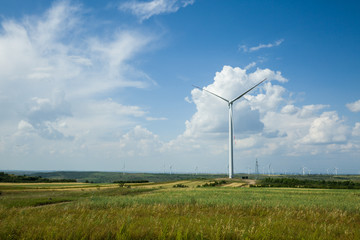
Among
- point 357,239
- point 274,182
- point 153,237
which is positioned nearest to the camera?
point 153,237

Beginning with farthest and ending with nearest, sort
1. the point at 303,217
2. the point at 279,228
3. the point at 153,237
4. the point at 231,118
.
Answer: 1. the point at 231,118
2. the point at 303,217
3. the point at 279,228
4. the point at 153,237

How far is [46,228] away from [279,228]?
913 centimetres

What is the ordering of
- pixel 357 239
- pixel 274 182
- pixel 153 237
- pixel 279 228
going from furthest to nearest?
pixel 274 182 < pixel 279 228 < pixel 357 239 < pixel 153 237

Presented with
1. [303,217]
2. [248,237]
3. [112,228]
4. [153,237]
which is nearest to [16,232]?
[112,228]

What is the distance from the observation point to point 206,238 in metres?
8.95

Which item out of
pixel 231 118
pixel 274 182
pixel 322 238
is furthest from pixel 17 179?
pixel 322 238

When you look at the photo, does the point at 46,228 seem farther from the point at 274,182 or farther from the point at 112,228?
the point at 274,182

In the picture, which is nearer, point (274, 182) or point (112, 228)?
point (112, 228)

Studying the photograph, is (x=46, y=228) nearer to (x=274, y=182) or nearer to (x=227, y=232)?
(x=227, y=232)

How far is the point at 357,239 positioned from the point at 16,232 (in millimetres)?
12643

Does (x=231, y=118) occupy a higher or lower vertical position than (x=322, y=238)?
higher

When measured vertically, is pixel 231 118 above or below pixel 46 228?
above

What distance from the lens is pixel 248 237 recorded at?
906cm

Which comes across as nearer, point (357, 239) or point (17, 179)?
point (357, 239)
